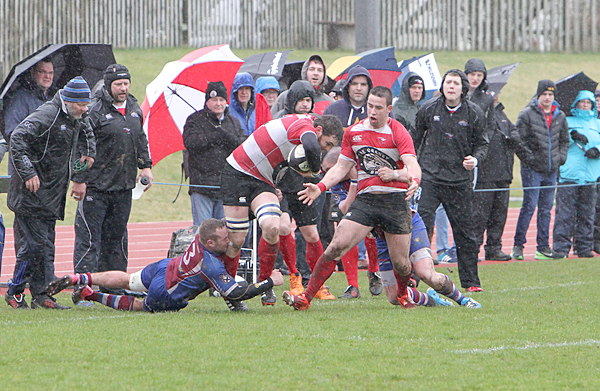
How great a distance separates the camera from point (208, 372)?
15.7 ft

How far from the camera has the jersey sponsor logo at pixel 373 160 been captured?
7094 millimetres

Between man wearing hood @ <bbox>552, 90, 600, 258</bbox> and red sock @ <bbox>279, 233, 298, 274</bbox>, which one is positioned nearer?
red sock @ <bbox>279, 233, 298, 274</bbox>

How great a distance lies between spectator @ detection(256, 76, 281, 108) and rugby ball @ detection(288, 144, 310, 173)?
4.10 m

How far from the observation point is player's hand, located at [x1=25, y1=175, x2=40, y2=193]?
7.38 m

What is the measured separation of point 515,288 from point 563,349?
144 inches

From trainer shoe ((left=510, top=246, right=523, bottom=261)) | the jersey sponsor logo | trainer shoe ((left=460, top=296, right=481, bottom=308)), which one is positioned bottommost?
trainer shoe ((left=510, top=246, right=523, bottom=261))

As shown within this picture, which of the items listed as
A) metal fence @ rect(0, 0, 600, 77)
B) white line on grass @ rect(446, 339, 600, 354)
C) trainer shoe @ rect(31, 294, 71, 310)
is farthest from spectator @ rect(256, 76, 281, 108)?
metal fence @ rect(0, 0, 600, 77)

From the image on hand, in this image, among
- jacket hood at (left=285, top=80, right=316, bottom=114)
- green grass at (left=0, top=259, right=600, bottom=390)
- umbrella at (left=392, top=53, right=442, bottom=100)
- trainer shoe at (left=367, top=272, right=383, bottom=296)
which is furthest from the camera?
umbrella at (left=392, top=53, right=442, bottom=100)

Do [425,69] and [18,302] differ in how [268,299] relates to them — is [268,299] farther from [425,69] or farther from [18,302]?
[425,69]

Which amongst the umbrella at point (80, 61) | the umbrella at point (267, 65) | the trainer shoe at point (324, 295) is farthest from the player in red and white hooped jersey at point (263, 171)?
the umbrella at point (267, 65)

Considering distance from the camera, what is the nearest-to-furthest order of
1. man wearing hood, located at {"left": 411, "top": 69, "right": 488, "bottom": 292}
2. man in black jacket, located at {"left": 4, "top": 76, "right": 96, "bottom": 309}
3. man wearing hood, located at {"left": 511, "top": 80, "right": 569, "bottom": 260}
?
man in black jacket, located at {"left": 4, "top": 76, "right": 96, "bottom": 309} → man wearing hood, located at {"left": 411, "top": 69, "right": 488, "bottom": 292} → man wearing hood, located at {"left": 511, "top": 80, "right": 569, "bottom": 260}

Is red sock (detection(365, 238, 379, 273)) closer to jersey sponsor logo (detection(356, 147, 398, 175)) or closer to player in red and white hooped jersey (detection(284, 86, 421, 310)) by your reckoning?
player in red and white hooped jersey (detection(284, 86, 421, 310))

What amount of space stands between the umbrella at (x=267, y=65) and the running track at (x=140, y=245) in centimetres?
331

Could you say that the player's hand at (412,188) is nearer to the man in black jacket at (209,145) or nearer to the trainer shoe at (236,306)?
the trainer shoe at (236,306)
